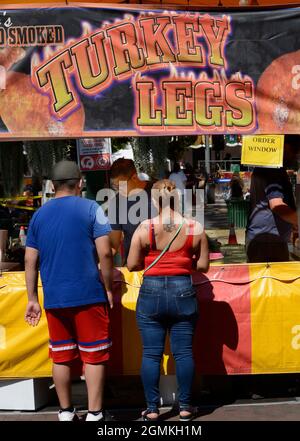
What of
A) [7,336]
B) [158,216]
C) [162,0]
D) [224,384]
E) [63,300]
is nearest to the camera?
[63,300]

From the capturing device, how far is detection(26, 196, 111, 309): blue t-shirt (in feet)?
14.4

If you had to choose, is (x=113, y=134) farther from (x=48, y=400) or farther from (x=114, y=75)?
(x=48, y=400)

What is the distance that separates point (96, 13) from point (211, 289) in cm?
223

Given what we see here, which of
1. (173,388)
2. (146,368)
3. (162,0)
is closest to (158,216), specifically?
(146,368)

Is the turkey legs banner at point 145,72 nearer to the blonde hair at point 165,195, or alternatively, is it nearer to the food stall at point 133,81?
the food stall at point 133,81

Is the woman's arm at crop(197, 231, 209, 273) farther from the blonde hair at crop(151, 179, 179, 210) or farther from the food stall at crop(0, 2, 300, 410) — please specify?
the food stall at crop(0, 2, 300, 410)

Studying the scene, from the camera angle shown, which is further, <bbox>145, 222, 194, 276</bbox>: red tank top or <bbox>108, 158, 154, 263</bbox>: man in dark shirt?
<bbox>108, 158, 154, 263</bbox>: man in dark shirt

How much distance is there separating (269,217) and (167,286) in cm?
136

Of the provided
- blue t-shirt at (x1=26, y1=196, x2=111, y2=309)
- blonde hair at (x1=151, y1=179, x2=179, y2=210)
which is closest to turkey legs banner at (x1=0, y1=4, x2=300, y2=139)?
blonde hair at (x1=151, y1=179, x2=179, y2=210)

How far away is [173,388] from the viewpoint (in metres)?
5.28

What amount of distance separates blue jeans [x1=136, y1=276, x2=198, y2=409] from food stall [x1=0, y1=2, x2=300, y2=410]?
40 cm

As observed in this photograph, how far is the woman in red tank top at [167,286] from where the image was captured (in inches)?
184

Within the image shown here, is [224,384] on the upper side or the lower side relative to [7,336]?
lower

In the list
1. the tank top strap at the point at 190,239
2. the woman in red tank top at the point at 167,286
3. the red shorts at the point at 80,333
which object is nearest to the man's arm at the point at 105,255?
the red shorts at the point at 80,333
